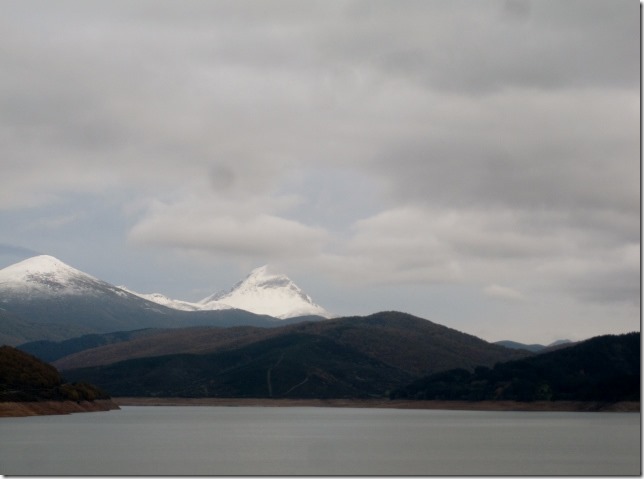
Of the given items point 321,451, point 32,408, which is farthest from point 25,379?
point 321,451

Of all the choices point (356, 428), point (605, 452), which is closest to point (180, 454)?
point (605, 452)

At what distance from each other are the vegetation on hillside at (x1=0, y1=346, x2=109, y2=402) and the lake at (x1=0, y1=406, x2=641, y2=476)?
1184 inches

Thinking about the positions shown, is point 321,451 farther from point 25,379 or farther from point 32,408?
point 32,408

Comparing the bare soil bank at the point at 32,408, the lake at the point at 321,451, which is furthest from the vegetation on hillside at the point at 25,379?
the lake at the point at 321,451

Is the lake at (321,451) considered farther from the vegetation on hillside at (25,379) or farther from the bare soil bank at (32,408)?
the bare soil bank at (32,408)

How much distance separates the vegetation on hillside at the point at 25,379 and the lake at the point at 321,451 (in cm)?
3008

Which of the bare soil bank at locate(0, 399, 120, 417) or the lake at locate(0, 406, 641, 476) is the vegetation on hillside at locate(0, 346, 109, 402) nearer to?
the bare soil bank at locate(0, 399, 120, 417)

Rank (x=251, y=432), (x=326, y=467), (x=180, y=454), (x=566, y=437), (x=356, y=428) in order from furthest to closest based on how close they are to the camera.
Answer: (x=356, y=428), (x=251, y=432), (x=566, y=437), (x=180, y=454), (x=326, y=467)

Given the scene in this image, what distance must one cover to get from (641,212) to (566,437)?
74444mm

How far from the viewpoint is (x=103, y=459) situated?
88.4 meters

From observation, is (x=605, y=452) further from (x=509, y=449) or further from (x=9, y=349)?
(x=9, y=349)

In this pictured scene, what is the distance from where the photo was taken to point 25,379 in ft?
593

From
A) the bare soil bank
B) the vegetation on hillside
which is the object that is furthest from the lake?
the bare soil bank

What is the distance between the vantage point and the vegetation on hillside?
17688cm
